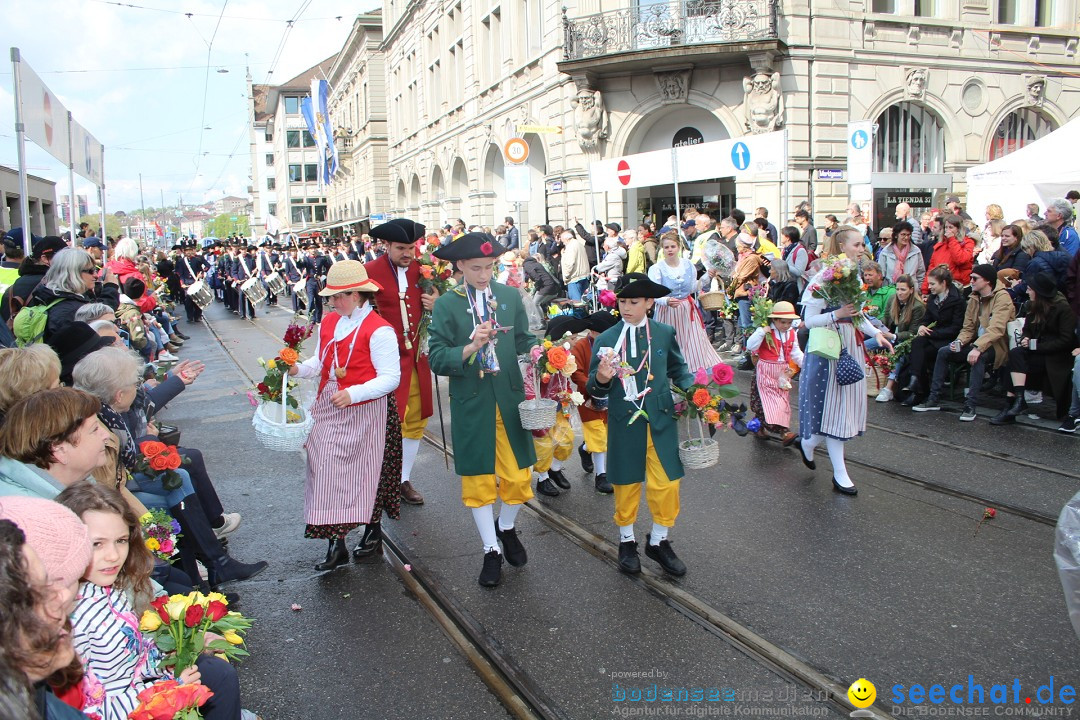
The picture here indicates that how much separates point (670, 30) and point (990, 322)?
14.8 meters

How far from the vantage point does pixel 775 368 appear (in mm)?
7980

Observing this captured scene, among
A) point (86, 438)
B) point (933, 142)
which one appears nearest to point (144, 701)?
point (86, 438)

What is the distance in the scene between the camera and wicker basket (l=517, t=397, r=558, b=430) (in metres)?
4.79

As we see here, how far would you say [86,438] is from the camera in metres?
3.50

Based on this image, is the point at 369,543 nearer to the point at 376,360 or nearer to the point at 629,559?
the point at 376,360

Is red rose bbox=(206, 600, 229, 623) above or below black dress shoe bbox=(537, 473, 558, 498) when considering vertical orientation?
above

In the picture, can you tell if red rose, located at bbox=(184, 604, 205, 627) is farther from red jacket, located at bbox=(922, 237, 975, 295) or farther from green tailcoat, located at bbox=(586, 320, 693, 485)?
red jacket, located at bbox=(922, 237, 975, 295)

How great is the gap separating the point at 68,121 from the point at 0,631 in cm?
1179

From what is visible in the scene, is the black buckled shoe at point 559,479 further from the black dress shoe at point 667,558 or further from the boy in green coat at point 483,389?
the black dress shoe at point 667,558

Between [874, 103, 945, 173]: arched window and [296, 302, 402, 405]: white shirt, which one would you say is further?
[874, 103, 945, 173]: arched window

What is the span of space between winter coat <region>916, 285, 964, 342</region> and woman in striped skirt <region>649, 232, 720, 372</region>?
2607 mm

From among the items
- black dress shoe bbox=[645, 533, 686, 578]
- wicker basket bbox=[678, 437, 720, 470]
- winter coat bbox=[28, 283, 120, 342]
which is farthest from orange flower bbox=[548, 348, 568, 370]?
winter coat bbox=[28, 283, 120, 342]

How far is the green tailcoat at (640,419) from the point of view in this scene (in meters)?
4.86

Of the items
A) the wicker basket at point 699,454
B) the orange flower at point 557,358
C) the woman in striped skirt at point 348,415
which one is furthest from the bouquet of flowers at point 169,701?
the wicker basket at point 699,454
